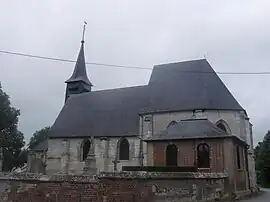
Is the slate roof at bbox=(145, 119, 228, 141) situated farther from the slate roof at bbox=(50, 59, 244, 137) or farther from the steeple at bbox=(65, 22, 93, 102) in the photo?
the steeple at bbox=(65, 22, 93, 102)

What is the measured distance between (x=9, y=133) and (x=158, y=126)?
1921cm

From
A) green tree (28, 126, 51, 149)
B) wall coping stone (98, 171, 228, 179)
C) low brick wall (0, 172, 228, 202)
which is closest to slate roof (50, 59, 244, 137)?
wall coping stone (98, 171, 228, 179)

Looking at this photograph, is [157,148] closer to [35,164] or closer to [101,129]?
[101,129]

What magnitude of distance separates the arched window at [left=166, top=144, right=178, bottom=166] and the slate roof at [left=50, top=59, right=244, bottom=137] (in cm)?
652

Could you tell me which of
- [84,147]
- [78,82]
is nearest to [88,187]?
[84,147]

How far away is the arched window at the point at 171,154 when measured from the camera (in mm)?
18344

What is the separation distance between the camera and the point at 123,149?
1075 inches

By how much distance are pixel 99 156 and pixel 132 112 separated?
15.6 feet

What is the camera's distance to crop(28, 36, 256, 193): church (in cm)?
1825

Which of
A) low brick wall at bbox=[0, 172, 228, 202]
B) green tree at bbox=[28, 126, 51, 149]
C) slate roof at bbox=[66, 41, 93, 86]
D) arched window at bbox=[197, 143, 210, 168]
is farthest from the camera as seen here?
green tree at bbox=[28, 126, 51, 149]

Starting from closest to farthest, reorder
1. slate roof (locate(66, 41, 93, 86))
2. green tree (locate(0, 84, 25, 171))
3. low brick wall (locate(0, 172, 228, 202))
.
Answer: low brick wall (locate(0, 172, 228, 202)) < green tree (locate(0, 84, 25, 171)) < slate roof (locate(66, 41, 93, 86))

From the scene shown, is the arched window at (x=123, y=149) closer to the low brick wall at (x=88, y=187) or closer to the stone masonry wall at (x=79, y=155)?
the stone masonry wall at (x=79, y=155)

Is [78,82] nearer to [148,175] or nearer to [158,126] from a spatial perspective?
[158,126]

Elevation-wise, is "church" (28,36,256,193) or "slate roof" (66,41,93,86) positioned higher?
"slate roof" (66,41,93,86)
